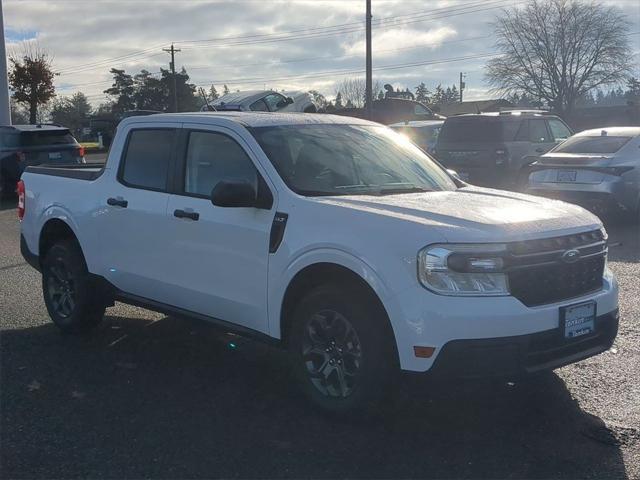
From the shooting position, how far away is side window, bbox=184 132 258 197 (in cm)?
508

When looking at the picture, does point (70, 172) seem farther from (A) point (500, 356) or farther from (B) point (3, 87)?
(B) point (3, 87)

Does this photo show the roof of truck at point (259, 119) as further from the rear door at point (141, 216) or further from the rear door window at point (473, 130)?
the rear door window at point (473, 130)

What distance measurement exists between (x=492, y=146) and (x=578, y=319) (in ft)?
33.9

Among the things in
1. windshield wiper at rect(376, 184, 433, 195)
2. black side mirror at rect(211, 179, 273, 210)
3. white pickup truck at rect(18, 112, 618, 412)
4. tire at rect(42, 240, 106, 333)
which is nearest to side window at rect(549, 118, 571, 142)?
white pickup truck at rect(18, 112, 618, 412)

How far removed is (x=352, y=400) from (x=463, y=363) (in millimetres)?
721

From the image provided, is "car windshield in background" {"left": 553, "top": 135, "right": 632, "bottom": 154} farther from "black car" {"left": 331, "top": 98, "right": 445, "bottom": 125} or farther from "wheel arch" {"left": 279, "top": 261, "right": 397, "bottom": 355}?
"black car" {"left": 331, "top": 98, "right": 445, "bottom": 125}

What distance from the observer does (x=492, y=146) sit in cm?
1417

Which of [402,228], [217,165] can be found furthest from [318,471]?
[217,165]

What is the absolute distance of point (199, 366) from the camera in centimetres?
558

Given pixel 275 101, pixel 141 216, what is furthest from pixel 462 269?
pixel 275 101

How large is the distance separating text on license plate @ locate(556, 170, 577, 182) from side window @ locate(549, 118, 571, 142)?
464 centimetres

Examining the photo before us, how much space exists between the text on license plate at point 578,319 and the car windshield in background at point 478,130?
1030 cm

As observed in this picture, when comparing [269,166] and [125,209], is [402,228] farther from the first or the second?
[125,209]

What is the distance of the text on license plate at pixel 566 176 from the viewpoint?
11.0 meters
